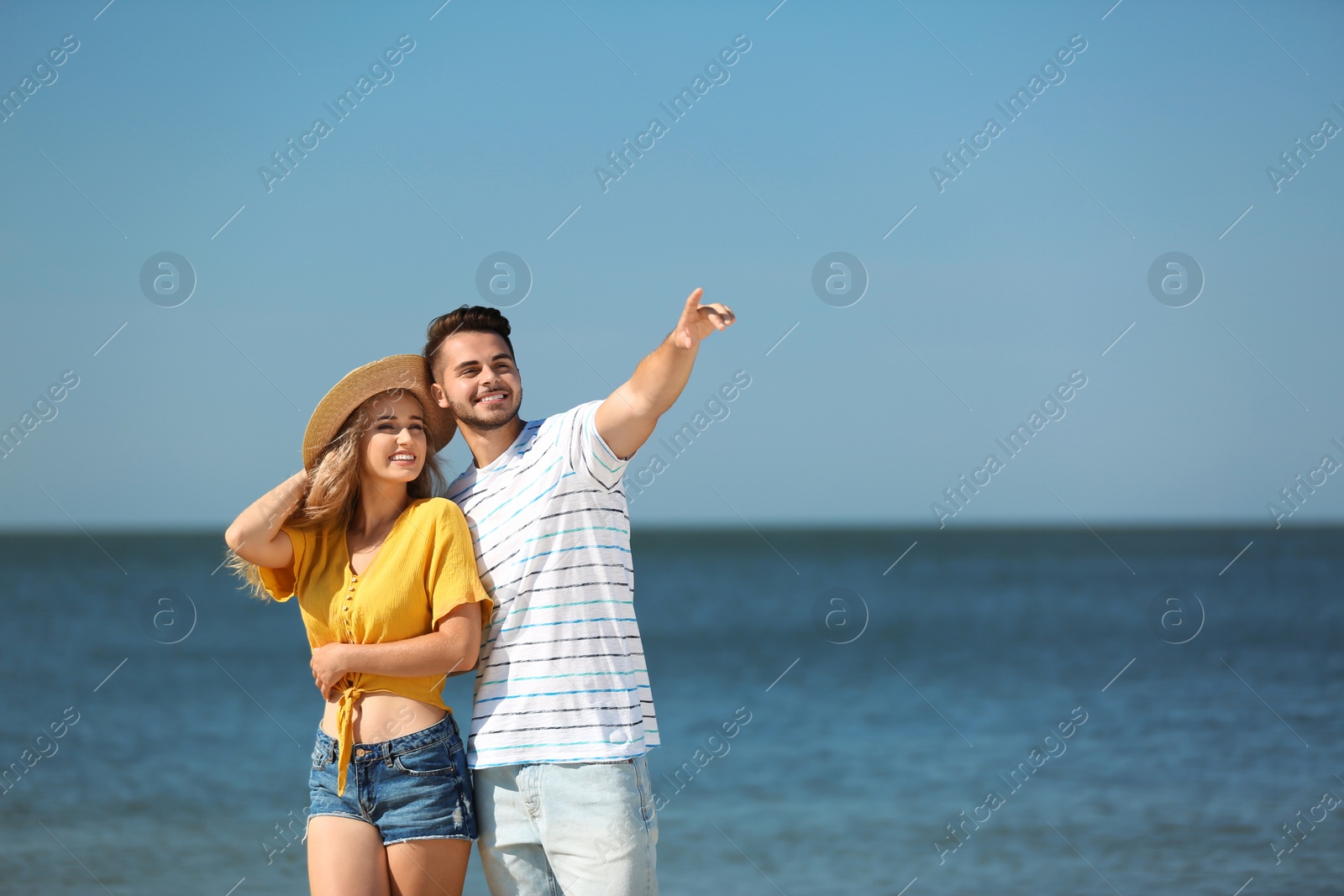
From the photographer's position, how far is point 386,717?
318cm

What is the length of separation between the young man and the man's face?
2cm

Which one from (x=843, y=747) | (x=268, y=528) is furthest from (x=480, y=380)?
(x=843, y=747)

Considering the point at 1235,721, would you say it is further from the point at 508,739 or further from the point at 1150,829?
the point at 508,739

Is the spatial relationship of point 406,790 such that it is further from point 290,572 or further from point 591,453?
point 591,453

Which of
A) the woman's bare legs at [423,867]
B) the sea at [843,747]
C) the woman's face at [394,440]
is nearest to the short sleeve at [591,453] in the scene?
the woman's face at [394,440]

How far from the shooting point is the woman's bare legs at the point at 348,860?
3090 mm

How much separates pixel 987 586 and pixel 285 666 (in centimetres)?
2288

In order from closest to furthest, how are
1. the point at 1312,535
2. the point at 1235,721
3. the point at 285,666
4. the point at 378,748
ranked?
the point at 378,748, the point at 1235,721, the point at 285,666, the point at 1312,535

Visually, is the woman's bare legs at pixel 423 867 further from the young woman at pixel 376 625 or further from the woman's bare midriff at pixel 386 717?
the woman's bare midriff at pixel 386 717

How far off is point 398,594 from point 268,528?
0.44 metres

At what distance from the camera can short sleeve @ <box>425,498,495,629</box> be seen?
10.3ft

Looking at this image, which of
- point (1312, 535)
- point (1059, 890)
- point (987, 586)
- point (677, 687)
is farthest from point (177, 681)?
point (1312, 535)

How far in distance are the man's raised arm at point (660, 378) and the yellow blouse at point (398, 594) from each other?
55 centimetres

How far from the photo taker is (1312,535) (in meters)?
72.4
